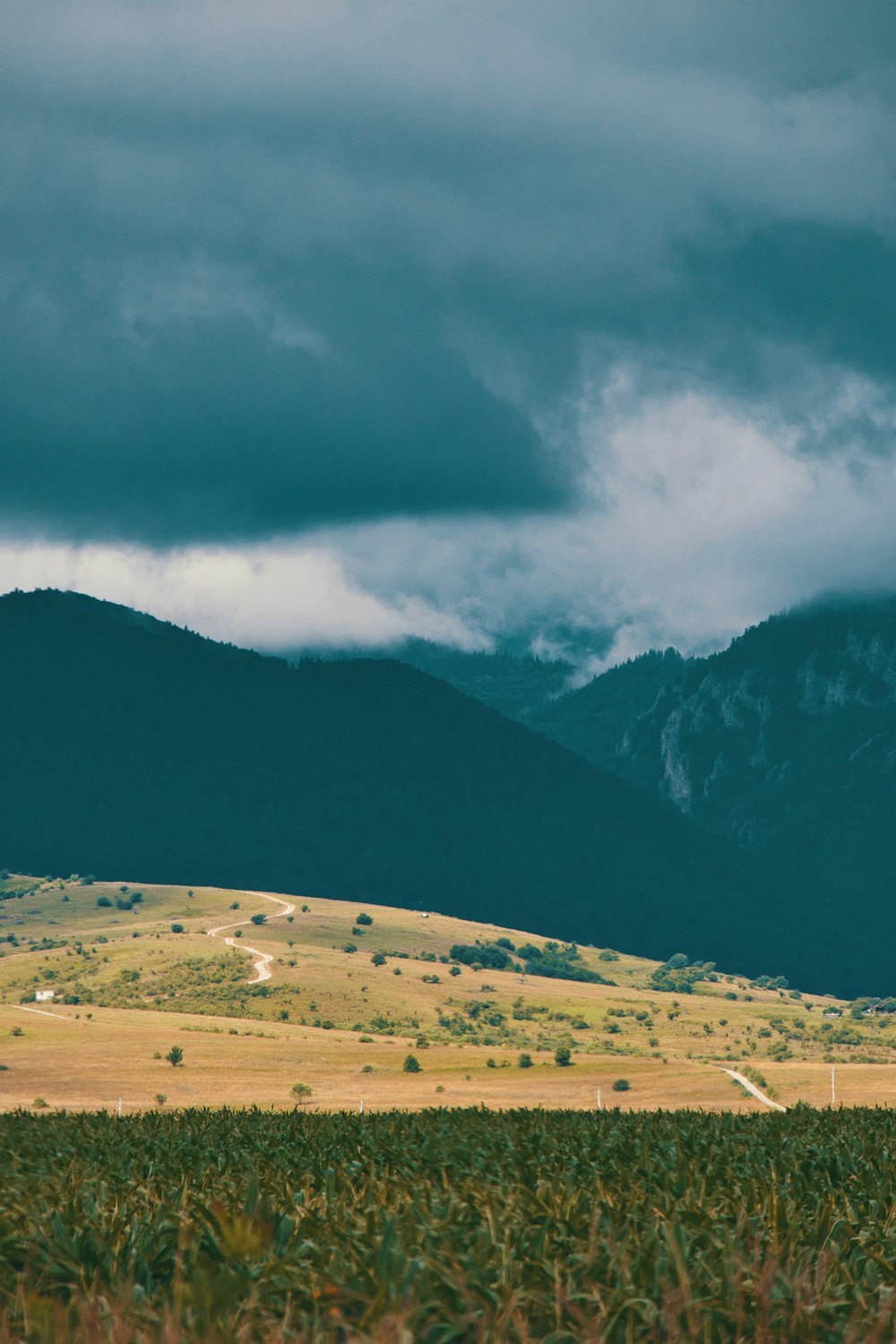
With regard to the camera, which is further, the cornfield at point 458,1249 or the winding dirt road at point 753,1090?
the winding dirt road at point 753,1090

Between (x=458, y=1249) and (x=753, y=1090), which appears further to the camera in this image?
(x=753, y=1090)

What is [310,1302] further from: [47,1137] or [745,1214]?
[47,1137]

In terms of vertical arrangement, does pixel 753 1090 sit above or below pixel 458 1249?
below

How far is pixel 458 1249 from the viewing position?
48.2 feet

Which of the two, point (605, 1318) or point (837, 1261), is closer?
point (605, 1318)

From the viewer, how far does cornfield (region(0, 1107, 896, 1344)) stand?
1222cm

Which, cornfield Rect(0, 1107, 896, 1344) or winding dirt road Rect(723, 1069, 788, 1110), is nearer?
cornfield Rect(0, 1107, 896, 1344)

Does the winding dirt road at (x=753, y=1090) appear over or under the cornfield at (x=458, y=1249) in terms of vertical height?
under

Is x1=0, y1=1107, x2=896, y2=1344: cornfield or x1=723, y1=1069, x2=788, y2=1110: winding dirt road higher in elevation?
x1=0, y1=1107, x2=896, y2=1344: cornfield

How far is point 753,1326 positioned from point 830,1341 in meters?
0.73

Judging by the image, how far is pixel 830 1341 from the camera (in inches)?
477

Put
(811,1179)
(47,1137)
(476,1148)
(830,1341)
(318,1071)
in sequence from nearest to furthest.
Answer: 1. (830,1341)
2. (811,1179)
3. (476,1148)
4. (47,1137)
5. (318,1071)

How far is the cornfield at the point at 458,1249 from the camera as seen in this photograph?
40.1ft

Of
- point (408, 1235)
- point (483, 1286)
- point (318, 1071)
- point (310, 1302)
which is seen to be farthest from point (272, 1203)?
point (318, 1071)
